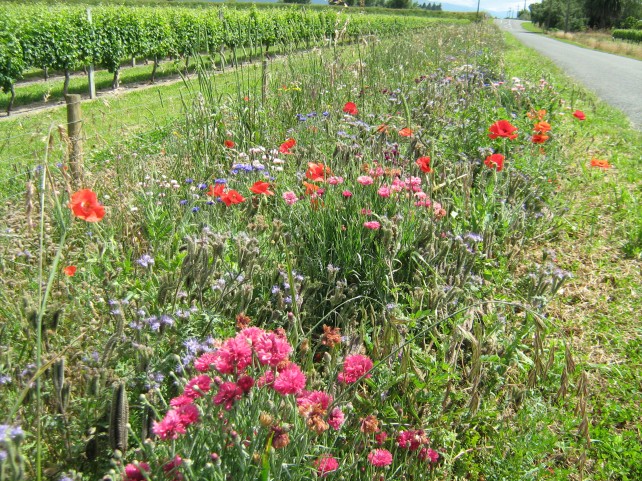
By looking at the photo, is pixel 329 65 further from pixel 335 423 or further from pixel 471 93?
pixel 335 423

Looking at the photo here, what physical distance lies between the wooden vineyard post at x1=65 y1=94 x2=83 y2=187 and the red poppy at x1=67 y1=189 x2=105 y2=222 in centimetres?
117

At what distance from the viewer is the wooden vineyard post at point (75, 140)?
2.97m

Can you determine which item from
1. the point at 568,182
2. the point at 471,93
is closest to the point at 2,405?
the point at 568,182

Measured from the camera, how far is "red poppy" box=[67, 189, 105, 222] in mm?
1744

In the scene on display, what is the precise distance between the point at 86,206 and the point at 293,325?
2.84ft

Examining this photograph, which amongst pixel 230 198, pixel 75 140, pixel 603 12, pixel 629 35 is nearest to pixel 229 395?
pixel 230 198

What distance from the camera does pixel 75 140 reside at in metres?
2.81

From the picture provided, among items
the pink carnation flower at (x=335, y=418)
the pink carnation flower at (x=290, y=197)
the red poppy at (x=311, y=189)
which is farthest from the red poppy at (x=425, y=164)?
the pink carnation flower at (x=335, y=418)

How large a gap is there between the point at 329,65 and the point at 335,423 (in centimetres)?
442

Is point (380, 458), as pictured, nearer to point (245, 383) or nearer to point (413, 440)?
point (413, 440)

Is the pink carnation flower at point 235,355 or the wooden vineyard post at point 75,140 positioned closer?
the pink carnation flower at point 235,355

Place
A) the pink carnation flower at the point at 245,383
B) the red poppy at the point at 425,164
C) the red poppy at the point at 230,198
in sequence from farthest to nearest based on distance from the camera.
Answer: the red poppy at the point at 425,164
the red poppy at the point at 230,198
the pink carnation flower at the point at 245,383

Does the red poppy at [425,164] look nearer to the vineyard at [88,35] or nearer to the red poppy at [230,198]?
the red poppy at [230,198]

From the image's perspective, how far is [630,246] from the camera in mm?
3285
